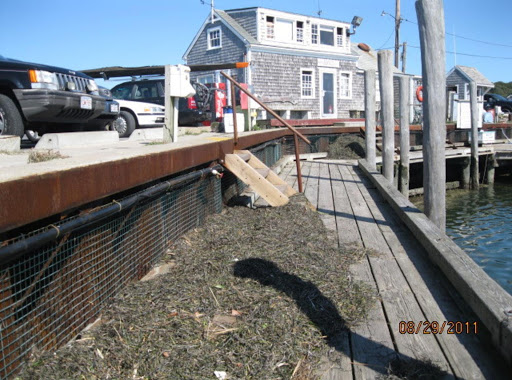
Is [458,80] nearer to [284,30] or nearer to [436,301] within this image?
[284,30]


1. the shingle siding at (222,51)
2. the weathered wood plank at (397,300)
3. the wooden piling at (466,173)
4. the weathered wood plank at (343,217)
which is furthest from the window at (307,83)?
the weathered wood plank at (397,300)

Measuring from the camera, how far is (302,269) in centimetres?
355

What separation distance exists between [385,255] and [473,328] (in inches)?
57.9

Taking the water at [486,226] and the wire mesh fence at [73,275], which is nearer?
the wire mesh fence at [73,275]

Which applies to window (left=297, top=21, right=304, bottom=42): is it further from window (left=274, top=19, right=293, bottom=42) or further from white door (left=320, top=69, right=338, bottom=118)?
white door (left=320, top=69, right=338, bottom=118)

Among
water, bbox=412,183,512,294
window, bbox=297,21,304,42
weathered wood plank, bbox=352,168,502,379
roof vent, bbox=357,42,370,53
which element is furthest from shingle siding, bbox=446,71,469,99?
weathered wood plank, bbox=352,168,502,379

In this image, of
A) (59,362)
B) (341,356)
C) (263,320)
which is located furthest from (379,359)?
(59,362)

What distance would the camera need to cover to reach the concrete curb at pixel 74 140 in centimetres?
580

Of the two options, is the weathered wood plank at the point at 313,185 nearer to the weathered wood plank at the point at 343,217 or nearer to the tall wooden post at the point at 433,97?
the weathered wood plank at the point at 343,217

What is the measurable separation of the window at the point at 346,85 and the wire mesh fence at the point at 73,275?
82.6ft

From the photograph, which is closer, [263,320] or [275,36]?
[263,320]

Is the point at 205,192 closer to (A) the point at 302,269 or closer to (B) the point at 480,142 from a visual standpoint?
(A) the point at 302,269

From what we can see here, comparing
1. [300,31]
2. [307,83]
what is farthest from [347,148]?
[300,31]

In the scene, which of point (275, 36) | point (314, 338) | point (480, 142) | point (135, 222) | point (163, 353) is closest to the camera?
point (163, 353)
